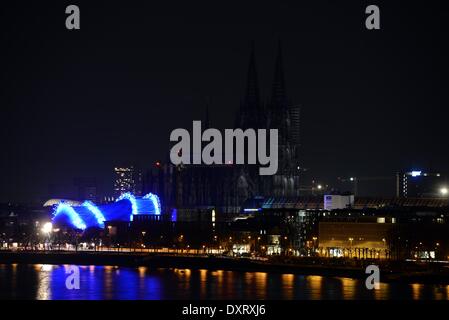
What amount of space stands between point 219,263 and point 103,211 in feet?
82.7

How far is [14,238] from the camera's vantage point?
9356cm

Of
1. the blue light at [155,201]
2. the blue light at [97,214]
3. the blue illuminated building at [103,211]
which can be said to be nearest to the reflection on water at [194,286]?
the blue illuminated building at [103,211]

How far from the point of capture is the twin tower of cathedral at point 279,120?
92000 millimetres

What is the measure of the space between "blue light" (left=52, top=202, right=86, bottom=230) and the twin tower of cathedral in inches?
574

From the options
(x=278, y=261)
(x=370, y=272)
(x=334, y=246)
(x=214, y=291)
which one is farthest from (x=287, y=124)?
(x=214, y=291)

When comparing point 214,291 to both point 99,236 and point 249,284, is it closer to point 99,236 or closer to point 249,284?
point 249,284

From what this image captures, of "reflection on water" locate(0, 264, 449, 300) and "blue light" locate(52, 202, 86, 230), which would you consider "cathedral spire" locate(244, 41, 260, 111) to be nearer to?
"blue light" locate(52, 202, 86, 230)

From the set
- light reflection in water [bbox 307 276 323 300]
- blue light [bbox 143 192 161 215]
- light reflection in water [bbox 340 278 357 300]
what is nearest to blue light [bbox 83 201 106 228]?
blue light [bbox 143 192 161 215]

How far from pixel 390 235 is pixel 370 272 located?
1195 centimetres

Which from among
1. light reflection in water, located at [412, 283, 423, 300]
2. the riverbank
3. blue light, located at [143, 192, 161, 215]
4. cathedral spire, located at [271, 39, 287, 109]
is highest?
cathedral spire, located at [271, 39, 287, 109]

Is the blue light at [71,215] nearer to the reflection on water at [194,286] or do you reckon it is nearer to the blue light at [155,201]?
the blue light at [155,201]

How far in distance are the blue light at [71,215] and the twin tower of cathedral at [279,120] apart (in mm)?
14588

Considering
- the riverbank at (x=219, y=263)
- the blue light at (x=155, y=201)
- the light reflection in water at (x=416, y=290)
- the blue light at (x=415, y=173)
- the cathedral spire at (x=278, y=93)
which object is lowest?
the light reflection in water at (x=416, y=290)

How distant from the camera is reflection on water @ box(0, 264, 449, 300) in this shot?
5078 centimetres
